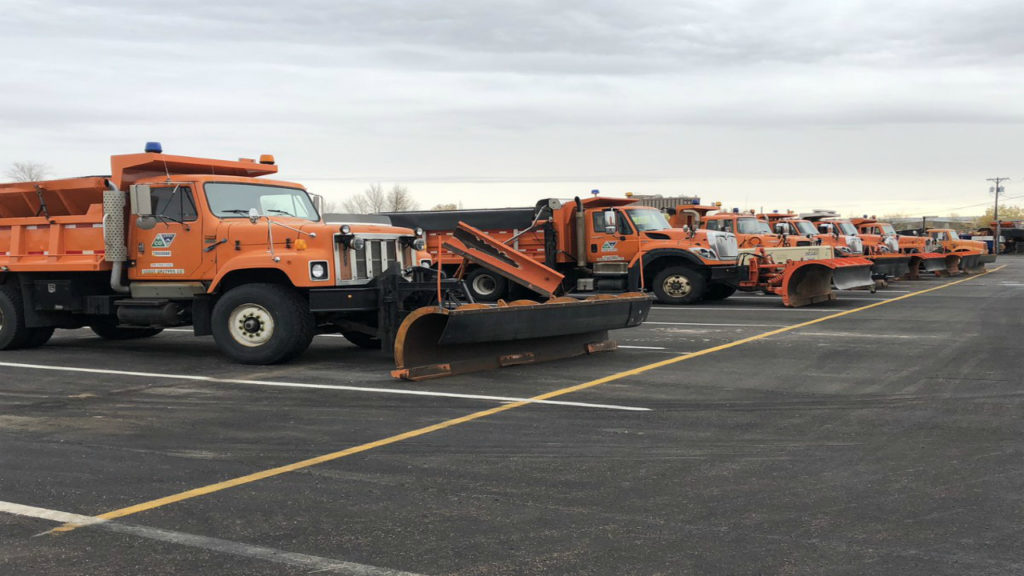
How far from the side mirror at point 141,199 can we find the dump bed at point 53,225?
37.1 inches

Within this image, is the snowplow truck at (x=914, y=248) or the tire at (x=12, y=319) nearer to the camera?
the tire at (x=12, y=319)

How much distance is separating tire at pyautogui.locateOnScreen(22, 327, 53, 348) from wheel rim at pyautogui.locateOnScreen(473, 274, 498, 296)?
362 inches

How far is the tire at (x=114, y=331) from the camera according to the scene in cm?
1379

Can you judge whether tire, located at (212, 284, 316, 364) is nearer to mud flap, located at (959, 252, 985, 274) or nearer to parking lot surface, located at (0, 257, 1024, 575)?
parking lot surface, located at (0, 257, 1024, 575)

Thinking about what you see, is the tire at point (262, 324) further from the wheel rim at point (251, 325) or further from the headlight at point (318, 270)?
the headlight at point (318, 270)

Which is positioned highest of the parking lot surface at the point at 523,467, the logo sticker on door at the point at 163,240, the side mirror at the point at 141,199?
the side mirror at the point at 141,199

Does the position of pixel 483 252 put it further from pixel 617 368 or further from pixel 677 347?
pixel 617 368

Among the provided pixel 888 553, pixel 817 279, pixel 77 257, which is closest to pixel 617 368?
pixel 888 553

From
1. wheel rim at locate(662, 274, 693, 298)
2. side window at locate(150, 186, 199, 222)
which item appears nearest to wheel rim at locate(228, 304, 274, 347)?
side window at locate(150, 186, 199, 222)

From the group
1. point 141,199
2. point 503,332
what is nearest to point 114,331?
point 141,199

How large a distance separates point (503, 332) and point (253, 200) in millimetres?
3938

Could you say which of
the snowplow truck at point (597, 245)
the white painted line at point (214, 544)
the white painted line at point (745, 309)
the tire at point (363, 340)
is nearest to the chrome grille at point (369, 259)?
the tire at point (363, 340)

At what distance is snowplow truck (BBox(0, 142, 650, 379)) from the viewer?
33.4ft

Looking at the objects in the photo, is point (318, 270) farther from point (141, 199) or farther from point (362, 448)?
point (362, 448)
